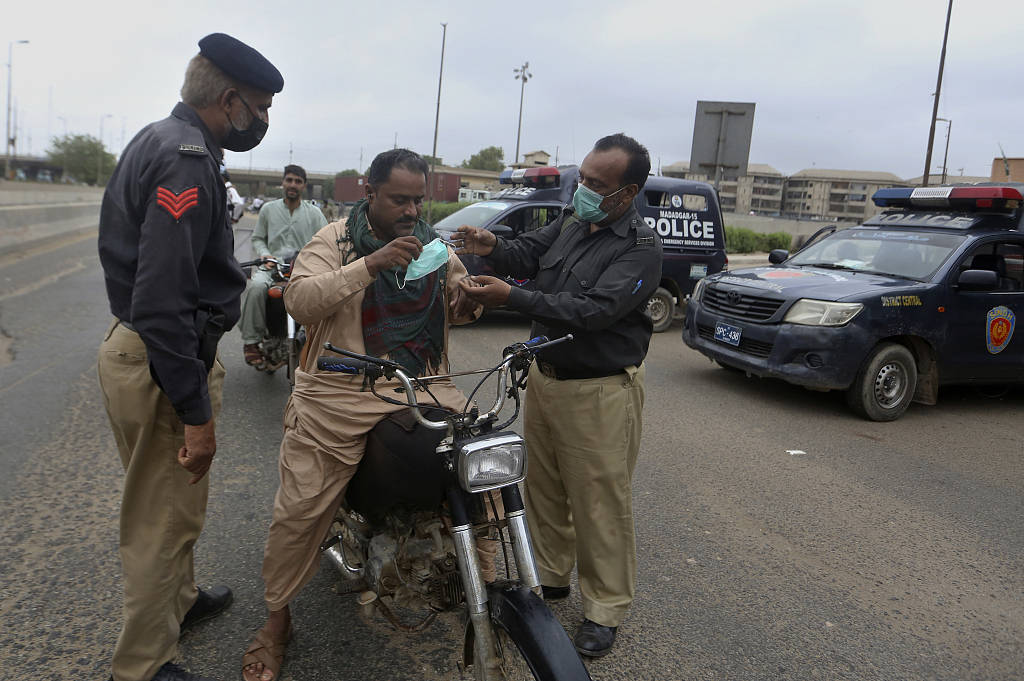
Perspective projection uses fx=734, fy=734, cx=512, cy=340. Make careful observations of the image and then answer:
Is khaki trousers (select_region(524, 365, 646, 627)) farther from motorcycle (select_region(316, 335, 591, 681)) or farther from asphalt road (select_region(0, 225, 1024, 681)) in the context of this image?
motorcycle (select_region(316, 335, 591, 681))

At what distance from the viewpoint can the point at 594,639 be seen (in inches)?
115

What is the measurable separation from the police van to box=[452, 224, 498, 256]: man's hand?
290 inches

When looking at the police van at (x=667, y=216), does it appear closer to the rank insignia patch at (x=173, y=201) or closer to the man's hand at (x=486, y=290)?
the man's hand at (x=486, y=290)

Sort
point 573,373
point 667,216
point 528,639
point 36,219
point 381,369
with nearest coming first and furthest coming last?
point 528,639 < point 381,369 < point 573,373 < point 667,216 < point 36,219

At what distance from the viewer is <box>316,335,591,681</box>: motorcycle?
2.11 meters

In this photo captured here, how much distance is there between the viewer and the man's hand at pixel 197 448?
2277 millimetres

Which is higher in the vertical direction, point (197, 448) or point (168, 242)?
point (168, 242)

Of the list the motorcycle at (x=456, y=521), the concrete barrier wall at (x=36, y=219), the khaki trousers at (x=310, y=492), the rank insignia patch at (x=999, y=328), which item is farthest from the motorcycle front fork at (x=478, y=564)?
the concrete barrier wall at (x=36, y=219)

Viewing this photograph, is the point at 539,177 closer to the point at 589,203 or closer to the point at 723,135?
the point at 723,135

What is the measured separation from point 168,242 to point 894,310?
20.6ft

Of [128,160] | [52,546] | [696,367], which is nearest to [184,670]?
Result: [52,546]

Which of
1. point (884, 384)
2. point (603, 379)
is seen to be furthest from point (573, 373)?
point (884, 384)

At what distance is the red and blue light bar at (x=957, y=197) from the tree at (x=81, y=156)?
102623mm

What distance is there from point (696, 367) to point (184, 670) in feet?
23.1
